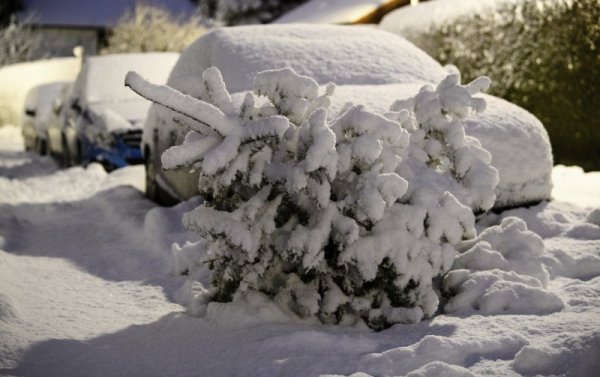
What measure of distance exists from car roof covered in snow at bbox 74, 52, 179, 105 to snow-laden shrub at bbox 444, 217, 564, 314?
19.4 ft

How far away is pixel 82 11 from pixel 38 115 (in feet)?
76.3

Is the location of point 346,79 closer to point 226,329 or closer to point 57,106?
point 226,329

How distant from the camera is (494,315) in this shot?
362cm

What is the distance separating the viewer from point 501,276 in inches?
154

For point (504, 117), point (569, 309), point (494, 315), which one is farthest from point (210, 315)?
point (504, 117)

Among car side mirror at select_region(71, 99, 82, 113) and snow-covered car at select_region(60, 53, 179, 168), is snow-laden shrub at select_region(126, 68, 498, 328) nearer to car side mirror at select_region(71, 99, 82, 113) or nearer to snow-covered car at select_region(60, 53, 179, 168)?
snow-covered car at select_region(60, 53, 179, 168)

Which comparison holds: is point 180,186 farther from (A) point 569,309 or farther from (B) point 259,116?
(A) point 569,309

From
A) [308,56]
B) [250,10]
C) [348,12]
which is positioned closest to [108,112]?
[308,56]

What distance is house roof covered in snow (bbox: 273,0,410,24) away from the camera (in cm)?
1956

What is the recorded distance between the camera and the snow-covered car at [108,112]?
864 centimetres

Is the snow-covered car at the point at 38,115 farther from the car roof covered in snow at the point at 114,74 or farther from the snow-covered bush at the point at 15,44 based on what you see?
the snow-covered bush at the point at 15,44

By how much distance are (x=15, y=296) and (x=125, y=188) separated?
3.72m

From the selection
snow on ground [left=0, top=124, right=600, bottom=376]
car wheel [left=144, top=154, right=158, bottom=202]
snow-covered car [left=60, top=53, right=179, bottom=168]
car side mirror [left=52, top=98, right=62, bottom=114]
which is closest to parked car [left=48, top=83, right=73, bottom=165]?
car side mirror [left=52, top=98, right=62, bottom=114]

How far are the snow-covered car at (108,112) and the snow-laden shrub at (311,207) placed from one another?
5.10m
